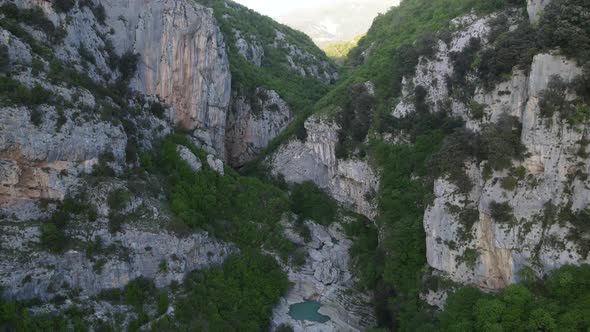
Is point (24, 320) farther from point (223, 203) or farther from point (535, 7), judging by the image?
point (535, 7)

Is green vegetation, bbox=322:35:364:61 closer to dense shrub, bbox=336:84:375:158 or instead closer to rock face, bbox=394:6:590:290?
dense shrub, bbox=336:84:375:158

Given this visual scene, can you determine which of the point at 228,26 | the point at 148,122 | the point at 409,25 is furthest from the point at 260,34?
the point at 148,122

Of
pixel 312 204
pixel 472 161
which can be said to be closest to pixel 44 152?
pixel 312 204

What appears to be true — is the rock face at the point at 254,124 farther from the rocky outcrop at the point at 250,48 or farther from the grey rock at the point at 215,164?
the grey rock at the point at 215,164

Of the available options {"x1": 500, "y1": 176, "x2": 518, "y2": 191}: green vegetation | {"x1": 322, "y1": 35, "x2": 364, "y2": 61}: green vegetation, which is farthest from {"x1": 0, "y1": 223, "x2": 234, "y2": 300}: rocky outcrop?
{"x1": 322, "y1": 35, "x2": 364, "y2": 61}: green vegetation

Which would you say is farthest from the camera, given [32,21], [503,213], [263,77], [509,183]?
[263,77]

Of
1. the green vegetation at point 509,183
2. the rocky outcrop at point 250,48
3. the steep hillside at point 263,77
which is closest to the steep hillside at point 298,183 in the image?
the green vegetation at point 509,183
